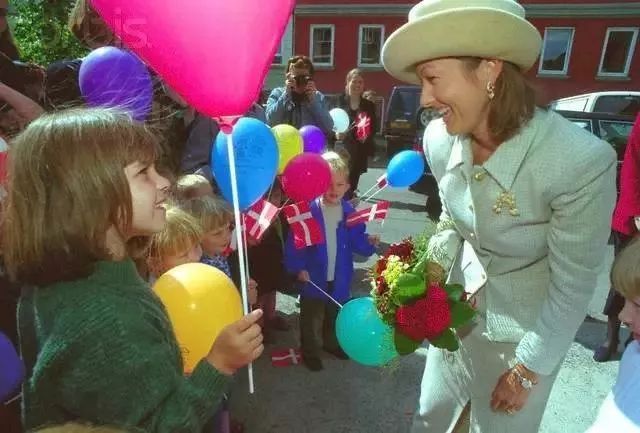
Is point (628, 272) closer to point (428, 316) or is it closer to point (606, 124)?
point (428, 316)

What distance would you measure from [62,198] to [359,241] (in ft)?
7.57

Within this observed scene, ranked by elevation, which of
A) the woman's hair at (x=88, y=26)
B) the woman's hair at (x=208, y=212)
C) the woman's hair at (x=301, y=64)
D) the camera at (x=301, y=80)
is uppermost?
the woman's hair at (x=88, y=26)

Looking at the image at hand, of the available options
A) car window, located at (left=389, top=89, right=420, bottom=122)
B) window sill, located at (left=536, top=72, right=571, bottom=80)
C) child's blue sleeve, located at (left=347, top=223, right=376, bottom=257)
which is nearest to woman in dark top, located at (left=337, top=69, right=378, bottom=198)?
child's blue sleeve, located at (left=347, top=223, right=376, bottom=257)

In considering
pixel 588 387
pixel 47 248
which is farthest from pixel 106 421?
pixel 588 387

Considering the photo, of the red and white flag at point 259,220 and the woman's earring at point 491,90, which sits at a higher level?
the woman's earring at point 491,90

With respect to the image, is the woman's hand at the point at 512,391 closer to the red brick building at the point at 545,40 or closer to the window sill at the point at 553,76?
the red brick building at the point at 545,40

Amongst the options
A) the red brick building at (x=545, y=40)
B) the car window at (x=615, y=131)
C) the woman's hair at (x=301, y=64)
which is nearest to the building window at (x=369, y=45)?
the red brick building at (x=545, y=40)

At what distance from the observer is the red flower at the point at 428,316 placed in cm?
139

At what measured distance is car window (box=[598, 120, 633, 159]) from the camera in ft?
20.9

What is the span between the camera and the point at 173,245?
192cm

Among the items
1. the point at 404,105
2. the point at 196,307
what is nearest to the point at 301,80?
the point at 196,307

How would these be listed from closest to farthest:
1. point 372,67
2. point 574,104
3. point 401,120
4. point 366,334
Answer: point 366,334, point 574,104, point 401,120, point 372,67

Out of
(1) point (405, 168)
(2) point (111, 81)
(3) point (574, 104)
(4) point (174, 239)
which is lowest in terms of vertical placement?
(3) point (574, 104)

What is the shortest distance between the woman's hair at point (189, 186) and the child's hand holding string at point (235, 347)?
133 cm
